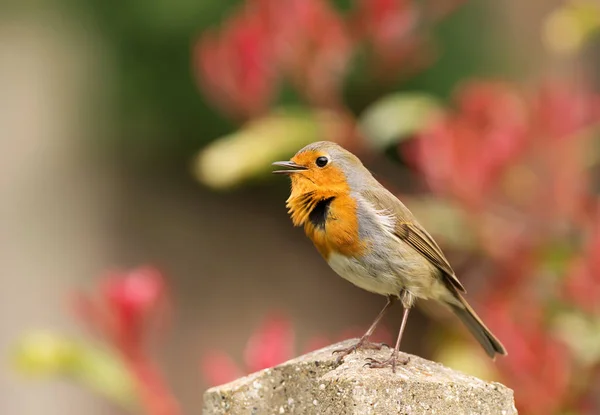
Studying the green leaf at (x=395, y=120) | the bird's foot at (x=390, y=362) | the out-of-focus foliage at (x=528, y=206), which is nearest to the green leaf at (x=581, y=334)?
the out-of-focus foliage at (x=528, y=206)

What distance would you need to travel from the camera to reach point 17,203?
6.08 metres

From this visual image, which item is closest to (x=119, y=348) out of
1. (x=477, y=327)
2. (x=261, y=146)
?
(x=261, y=146)

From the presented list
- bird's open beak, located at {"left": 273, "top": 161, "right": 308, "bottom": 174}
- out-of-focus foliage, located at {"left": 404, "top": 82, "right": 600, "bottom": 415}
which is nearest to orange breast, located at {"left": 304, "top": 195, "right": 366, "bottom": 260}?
bird's open beak, located at {"left": 273, "top": 161, "right": 308, "bottom": 174}

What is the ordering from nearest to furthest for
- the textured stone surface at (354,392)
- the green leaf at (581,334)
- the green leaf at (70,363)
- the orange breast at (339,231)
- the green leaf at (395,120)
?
the textured stone surface at (354,392) → the orange breast at (339,231) → the green leaf at (581,334) → the green leaf at (70,363) → the green leaf at (395,120)

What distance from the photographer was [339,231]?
206 cm

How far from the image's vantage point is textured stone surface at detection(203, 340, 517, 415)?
53.3 inches

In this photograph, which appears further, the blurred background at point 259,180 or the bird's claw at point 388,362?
the blurred background at point 259,180

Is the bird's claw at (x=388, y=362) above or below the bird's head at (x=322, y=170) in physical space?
below

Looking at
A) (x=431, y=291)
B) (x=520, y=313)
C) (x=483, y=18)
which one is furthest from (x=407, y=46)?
(x=483, y=18)

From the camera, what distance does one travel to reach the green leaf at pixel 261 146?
2.76 meters

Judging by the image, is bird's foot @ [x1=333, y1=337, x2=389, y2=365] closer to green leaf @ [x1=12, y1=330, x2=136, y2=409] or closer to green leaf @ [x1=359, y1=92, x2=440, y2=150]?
green leaf @ [x1=12, y1=330, x2=136, y2=409]

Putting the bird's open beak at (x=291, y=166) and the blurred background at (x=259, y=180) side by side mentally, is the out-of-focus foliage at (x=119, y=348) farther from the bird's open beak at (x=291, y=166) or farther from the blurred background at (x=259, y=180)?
the bird's open beak at (x=291, y=166)

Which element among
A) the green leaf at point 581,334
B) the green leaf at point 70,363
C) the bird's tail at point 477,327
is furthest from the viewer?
the green leaf at point 70,363

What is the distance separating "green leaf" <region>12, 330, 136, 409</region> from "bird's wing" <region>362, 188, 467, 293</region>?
843 millimetres
